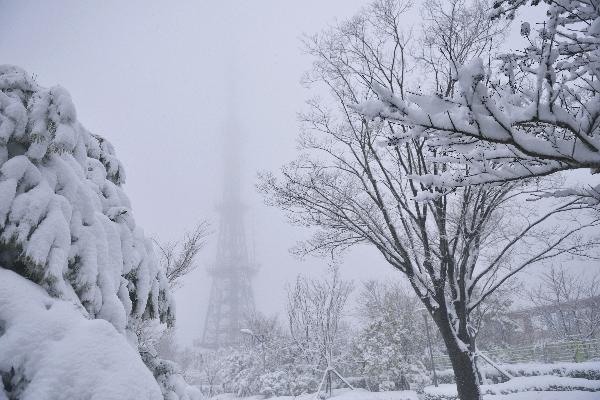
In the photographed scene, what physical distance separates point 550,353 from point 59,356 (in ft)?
95.2

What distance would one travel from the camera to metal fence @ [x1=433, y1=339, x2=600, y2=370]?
18.8 meters

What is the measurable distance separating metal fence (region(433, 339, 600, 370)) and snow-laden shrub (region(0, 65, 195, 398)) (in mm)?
22760

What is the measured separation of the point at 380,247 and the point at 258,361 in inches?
1122

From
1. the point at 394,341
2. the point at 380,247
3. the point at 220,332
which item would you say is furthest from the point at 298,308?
the point at 220,332

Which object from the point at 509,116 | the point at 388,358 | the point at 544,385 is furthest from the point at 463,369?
the point at 388,358

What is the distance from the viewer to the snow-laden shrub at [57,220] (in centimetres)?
251

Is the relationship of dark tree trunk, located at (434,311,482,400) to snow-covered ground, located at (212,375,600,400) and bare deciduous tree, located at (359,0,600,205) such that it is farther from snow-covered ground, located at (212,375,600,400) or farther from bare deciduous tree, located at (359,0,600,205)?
bare deciduous tree, located at (359,0,600,205)

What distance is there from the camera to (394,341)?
83.5 ft

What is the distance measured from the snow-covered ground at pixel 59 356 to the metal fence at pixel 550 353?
23.1 m

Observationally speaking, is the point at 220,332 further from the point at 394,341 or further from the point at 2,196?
the point at 2,196

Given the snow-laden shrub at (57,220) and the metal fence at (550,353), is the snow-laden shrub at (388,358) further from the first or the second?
the snow-laden shrub at (57,220)

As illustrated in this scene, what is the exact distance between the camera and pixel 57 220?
268cm

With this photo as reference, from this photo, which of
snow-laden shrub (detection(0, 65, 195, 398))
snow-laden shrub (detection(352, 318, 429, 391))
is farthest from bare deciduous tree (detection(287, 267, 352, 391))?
snow-laden shrub (detection(0, 65, 195, 398))

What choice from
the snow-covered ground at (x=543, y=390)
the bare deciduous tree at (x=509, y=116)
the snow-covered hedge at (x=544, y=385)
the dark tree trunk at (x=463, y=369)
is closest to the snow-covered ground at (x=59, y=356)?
the bare deciduous tree at (x=509, y=116)
